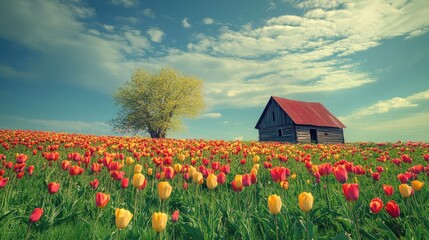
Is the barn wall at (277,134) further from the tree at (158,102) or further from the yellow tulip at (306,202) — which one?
the yellow tulip at (306,202)

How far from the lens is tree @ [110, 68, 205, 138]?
44469 mm

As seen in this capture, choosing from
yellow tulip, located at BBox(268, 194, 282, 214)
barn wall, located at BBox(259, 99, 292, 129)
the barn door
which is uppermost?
barn wall, located at BBox(259, 99, 292, 129)

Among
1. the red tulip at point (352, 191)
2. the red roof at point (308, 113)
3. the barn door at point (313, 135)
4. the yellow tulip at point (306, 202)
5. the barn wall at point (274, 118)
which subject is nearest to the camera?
the yellow tulip at point (306, 202)

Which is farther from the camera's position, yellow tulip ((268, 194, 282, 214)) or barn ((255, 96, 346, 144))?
barn ((255, 96, 346, 144))

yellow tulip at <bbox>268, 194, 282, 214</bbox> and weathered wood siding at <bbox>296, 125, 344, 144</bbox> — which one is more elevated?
weathered wood siding at <bbox>296, 125, 344, 144</bbox>

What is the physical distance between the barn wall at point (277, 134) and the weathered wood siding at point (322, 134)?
0.78 m

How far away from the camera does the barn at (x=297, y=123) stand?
117 ft

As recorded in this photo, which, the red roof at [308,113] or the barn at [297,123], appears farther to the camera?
the red roof at [308,113]

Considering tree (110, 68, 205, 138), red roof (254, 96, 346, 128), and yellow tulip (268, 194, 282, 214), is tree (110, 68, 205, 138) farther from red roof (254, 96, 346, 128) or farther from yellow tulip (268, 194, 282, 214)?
yellow tulip (268, 194, 282, 214)

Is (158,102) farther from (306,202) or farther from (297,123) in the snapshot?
(306,202)

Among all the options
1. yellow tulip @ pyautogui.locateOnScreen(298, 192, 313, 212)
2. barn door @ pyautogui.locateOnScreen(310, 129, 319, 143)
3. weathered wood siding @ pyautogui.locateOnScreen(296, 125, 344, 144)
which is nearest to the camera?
yellow tulip @ pyautogui.locateOnScreen(298, 192, 313, 212)

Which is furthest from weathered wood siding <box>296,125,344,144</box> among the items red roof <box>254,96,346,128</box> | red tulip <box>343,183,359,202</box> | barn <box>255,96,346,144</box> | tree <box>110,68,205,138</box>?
red tulip <box>343,183,359,202</box>

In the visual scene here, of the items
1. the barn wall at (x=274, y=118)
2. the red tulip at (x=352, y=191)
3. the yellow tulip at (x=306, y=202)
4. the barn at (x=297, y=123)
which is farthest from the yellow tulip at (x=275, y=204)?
the barn wall at (x=274, y=118)

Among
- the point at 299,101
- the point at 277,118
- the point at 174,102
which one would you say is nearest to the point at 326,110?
the point at 299,101
